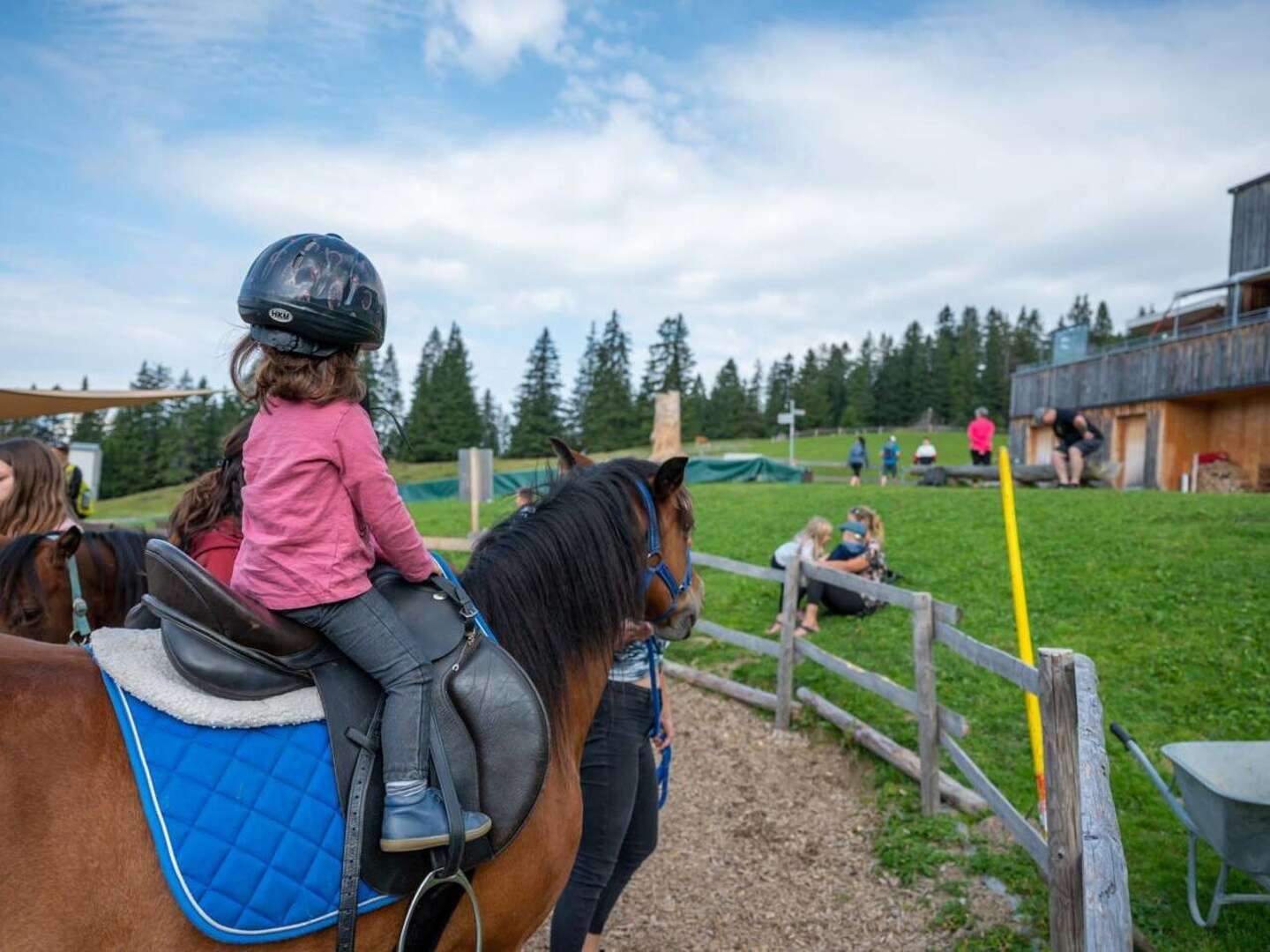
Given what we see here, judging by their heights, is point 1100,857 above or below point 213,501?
below

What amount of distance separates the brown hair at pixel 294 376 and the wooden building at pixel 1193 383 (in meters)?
24.9

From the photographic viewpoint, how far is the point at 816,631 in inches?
357

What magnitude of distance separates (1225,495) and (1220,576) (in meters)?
6.21

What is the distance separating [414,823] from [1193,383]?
27.2 metres

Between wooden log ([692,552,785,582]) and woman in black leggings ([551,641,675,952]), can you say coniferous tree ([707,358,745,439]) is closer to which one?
wooden log ([692,552,785,582])

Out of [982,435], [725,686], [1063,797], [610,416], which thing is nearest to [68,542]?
[1063,797]

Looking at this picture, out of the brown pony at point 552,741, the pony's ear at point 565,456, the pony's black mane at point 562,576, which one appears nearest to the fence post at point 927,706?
the brown pony at point 552,741

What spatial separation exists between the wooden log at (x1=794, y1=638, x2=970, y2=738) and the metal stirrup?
3772 mm

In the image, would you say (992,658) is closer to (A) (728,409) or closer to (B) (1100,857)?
(B) (1100,857)

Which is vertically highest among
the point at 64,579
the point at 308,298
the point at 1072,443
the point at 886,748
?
the point at 308,298

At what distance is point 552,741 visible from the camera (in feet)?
7.91

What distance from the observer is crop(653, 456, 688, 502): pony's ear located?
2973mm

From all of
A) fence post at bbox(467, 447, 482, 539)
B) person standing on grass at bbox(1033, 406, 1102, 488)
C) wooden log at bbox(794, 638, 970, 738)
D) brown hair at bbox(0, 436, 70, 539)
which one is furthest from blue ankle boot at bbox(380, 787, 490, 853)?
person standing on grass at bbox(1033, 406, 1102, 488)

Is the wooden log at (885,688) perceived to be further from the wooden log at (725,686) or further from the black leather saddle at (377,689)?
the black leather saddle at (377,689)
